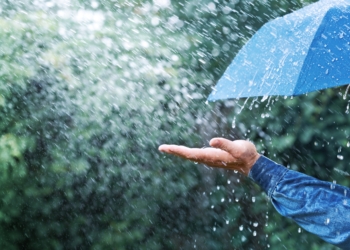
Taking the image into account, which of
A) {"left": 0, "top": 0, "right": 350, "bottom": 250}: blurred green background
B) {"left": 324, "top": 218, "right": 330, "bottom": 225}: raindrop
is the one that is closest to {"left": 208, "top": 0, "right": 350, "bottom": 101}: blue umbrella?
{"left": 324, "top": 218, "right": 330, "bottom": 225}: raindrop

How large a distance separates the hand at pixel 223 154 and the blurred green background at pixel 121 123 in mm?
1922

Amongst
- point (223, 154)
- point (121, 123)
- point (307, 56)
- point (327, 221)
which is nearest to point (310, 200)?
point (327, 221)

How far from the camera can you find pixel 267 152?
11.7ft

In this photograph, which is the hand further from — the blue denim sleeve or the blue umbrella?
the blue umbrella

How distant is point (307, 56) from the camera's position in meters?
1.76

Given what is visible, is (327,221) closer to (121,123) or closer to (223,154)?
(223,154)

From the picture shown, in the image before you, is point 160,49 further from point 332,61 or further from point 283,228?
point 332,61

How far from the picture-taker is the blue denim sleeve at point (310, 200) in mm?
1554

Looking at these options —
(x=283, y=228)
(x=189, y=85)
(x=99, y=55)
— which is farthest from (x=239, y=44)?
(x=283, y=228)

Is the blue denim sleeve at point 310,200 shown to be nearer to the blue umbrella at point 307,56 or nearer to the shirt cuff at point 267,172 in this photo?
the shirt cuff at point 267,172

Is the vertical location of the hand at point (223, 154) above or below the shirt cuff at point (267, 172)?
above

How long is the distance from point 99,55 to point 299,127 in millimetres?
Answer: 1431

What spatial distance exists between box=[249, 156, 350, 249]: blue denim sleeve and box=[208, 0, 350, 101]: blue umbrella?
0.25 metres

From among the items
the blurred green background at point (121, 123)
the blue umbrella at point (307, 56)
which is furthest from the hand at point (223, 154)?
the blurred green background at point (121, 123)
